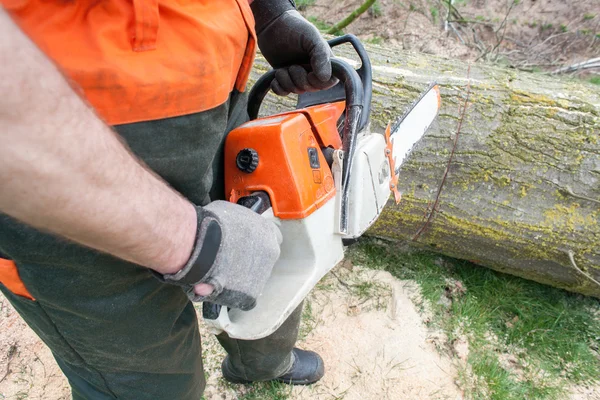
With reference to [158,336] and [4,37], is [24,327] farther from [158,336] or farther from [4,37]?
[4,37]

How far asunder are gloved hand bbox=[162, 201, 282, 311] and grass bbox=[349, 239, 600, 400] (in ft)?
4.65

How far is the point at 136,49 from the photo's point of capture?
2.22 feet

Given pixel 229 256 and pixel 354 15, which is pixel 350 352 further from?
pixel 354 15

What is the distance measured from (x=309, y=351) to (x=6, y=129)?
1618 mm

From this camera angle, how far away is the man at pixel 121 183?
478mm

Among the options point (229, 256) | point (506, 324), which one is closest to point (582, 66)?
point (506, 324)

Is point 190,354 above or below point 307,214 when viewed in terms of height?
below

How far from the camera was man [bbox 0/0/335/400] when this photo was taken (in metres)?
0.48

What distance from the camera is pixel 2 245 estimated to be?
732 millimetres

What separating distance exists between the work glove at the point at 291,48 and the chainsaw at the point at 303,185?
2.4 inches

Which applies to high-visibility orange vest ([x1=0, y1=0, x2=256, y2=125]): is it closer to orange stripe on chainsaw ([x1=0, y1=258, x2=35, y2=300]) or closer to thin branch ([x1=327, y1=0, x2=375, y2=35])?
orange stripe on chainsaw ([x1=0, y1=258, x2=35, y2=300])

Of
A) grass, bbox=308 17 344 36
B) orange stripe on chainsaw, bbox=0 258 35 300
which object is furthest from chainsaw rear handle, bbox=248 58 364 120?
grass, bbox=308 17 344 36

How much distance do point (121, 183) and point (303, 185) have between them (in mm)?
464

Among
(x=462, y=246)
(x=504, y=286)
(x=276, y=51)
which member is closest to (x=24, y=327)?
(x=276, y=51)
